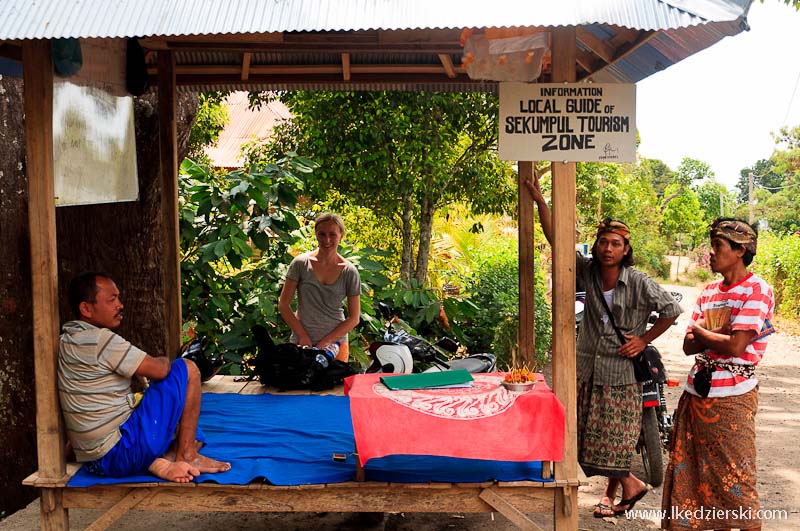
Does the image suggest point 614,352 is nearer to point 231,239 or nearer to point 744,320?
point 744,320

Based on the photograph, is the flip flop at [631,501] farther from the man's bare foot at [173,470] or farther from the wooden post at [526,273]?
the man's bare foot at [173,470]

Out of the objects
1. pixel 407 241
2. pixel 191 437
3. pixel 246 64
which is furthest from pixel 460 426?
pixel 407 241

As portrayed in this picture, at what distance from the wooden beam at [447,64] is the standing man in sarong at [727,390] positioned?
2.36 m

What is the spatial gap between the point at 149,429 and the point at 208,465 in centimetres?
34

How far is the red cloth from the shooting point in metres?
3.87

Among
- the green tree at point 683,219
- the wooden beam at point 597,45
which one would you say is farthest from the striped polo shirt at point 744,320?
the green tree at point 683,219

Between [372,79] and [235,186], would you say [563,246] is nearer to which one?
[372,79]

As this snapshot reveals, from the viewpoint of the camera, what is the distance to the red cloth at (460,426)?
387 centimetres

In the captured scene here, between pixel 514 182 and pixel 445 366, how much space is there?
711 centimetres

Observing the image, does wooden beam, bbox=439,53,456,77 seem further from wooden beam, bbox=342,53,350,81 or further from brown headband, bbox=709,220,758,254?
brown headband, bbox=709,220,758,254

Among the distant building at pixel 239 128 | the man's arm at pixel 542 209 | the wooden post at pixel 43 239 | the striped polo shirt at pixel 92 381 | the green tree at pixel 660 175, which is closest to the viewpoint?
the wooden post at pixel 43 239

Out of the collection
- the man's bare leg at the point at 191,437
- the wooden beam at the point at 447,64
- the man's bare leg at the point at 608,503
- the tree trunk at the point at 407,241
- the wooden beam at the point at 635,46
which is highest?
the wooden beam at the point at 447,64

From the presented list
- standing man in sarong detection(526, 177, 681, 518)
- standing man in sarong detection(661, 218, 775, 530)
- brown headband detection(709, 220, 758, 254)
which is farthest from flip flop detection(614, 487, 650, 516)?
brown headband detection(709, 220, 758, 254)

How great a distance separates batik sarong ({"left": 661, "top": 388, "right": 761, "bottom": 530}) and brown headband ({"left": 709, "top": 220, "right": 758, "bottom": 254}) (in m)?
0.72
